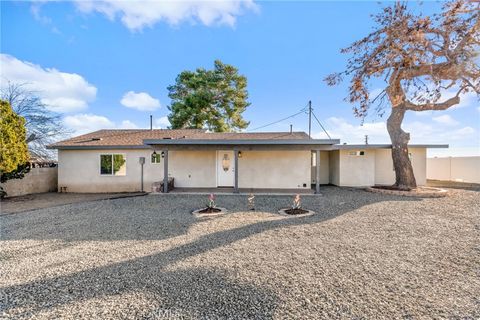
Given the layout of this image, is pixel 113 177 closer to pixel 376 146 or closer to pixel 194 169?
pixel 194 169

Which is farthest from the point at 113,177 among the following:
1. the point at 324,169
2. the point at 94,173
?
the point at 324,169

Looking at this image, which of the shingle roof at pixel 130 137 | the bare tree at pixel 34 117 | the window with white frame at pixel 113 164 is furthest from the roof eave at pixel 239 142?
the bare tree at pixel 34 117

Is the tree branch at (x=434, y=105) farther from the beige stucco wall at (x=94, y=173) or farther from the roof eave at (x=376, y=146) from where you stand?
the beige stucco wall at (x=94, y=173)

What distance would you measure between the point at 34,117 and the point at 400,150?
22.5 m

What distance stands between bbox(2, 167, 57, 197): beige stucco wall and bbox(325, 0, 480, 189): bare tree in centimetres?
1556

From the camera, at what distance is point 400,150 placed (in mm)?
11648

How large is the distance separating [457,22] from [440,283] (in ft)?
37.2

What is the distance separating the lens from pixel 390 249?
440cm

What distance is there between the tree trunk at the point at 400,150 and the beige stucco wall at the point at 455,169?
7.49 metres

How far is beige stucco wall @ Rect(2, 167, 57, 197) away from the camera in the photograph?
1058 cm

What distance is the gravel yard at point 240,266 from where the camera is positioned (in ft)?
8.61

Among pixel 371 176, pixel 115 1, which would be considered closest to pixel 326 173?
pixel 371 176

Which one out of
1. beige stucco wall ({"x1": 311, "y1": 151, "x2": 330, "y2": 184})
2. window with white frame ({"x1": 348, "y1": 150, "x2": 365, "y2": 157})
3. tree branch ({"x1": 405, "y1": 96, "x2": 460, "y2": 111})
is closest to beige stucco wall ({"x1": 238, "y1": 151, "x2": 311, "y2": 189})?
window with white frame ({"x1": 348, "y1": 150, "x2": 365, "y2": 157})

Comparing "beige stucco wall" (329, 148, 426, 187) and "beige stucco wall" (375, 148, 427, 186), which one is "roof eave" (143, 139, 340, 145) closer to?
"beige stucco wall" (329, 148, 426, 187)
